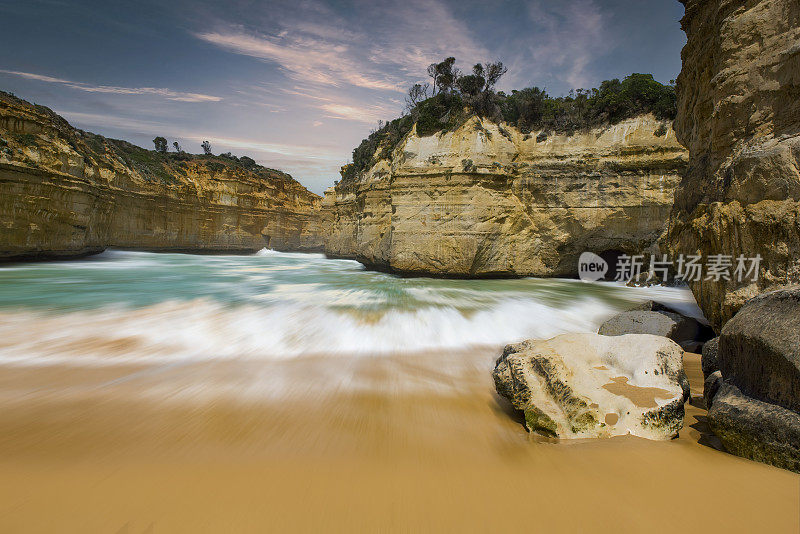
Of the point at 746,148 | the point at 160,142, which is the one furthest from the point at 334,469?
the point at 160,142

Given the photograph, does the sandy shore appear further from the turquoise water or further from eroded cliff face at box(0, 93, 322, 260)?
eroded cliff face at box(0, 93, 322, 260)

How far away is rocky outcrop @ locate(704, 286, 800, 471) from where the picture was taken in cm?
205

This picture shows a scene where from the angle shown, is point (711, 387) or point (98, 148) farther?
point (98, 148)

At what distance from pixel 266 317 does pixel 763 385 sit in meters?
6.40

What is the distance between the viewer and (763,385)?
2.28m

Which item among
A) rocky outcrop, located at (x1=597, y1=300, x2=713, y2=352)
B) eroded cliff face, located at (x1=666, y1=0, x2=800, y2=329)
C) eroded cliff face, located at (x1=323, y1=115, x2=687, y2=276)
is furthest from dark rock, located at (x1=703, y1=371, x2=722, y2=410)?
eroded cliff face, located at (x1=323, y1=115, x2=687, y2=276)

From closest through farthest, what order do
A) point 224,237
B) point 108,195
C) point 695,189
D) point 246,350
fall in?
point 246,350 < point 695,189 < point 108,195 < point 224,237

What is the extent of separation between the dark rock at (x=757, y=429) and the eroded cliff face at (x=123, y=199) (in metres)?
19.3

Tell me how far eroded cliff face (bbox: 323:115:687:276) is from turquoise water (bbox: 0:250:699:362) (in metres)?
2.58

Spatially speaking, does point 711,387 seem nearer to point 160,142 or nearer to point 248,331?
point 248,331

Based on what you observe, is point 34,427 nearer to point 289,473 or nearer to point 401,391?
point 289,473

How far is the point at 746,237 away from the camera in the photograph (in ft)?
12.6

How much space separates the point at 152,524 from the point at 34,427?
1933 mm

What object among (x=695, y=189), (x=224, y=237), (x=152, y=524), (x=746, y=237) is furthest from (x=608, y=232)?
(x=224, y=237)
